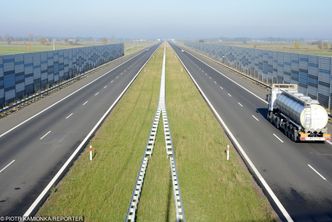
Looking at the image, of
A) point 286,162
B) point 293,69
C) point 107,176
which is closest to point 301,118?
point 286,162

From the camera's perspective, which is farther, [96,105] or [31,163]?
[96,105]

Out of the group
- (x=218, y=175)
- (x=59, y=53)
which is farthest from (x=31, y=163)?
(x=59, y=53)

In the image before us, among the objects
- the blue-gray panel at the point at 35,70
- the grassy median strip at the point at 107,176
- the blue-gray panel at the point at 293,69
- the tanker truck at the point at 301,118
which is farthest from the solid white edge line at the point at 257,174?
the blue-gray panel at the point at 35,70

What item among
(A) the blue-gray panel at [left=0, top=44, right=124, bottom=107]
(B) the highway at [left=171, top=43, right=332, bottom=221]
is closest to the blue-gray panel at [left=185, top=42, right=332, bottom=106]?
(B) the highway at [left=171, top=43, right=332, bottom=221]

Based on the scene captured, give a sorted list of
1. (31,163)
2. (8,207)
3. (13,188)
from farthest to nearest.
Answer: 1. (31,163)
2. (13,188)
3. (8,207)

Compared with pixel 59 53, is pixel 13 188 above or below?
below

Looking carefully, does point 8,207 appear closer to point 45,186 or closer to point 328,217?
point 45,186

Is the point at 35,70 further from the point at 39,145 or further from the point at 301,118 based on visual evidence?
the point at 301,118

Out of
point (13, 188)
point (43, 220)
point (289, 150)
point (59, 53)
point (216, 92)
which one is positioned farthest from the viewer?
point (59, 53)
